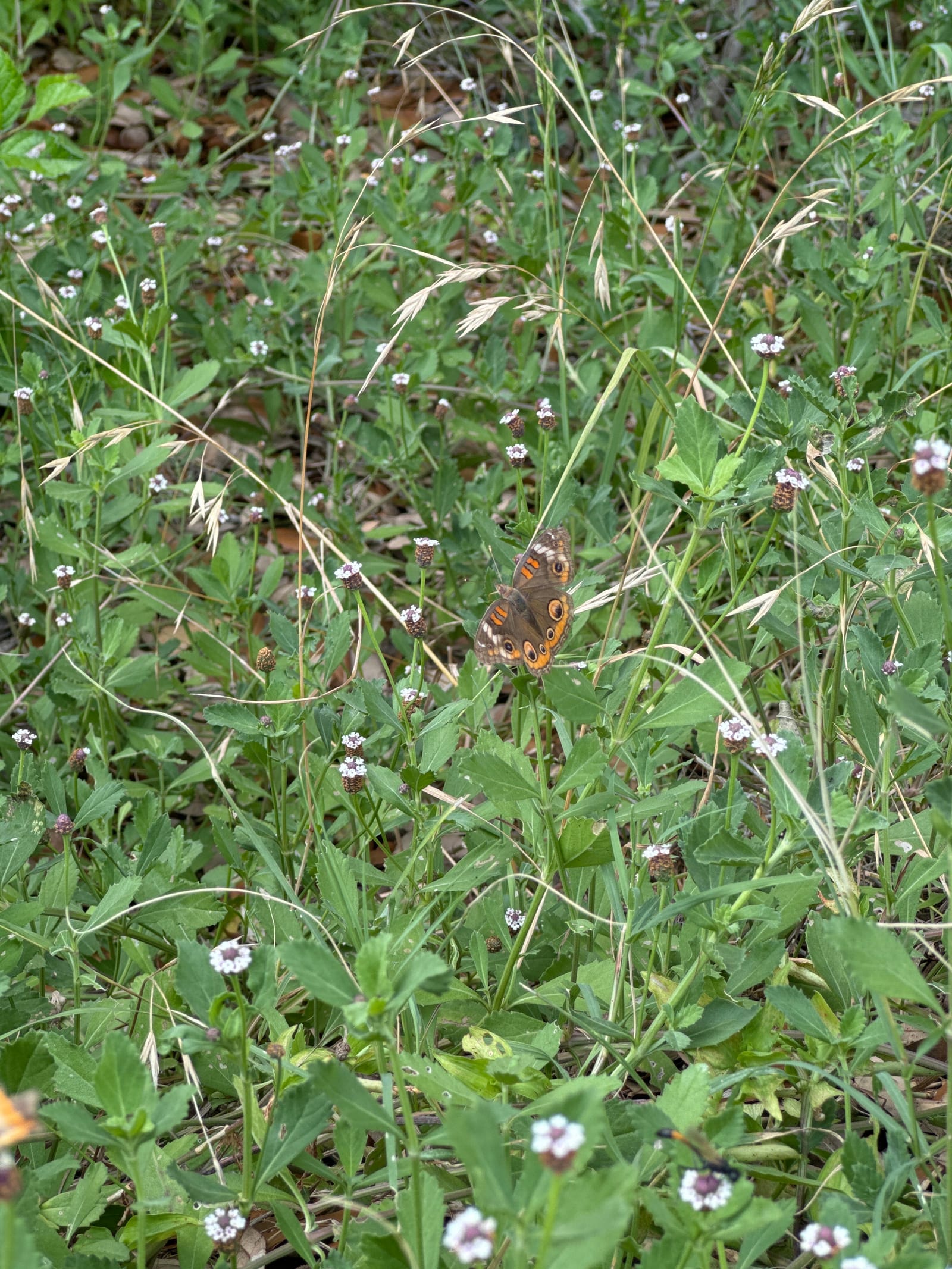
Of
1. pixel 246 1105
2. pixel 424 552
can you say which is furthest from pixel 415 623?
pixel 246 1105

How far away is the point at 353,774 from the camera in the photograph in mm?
1912

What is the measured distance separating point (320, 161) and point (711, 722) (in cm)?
270

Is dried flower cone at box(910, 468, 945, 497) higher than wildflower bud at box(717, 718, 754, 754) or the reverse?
higher

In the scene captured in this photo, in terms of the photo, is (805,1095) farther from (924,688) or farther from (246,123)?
(246,123)

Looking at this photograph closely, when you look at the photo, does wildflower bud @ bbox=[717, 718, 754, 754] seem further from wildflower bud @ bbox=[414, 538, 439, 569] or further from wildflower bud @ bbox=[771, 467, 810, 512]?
wildflower bud @ bbox=[414, 538, 439, 569]

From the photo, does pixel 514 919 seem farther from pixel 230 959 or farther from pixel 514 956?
pixel 230 959

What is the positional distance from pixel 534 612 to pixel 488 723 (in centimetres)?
88

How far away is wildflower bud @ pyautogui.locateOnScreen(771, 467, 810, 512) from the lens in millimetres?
1816

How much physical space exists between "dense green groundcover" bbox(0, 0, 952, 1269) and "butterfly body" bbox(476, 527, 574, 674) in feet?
0.05

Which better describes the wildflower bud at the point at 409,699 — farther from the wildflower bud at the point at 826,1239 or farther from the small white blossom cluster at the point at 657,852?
the wildflower bud at the point at 826,1239

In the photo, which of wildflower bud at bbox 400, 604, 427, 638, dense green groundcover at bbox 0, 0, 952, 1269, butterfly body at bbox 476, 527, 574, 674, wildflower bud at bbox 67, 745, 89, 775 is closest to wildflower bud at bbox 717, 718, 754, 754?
dense green groundcover at bbox 0, 0, 952, 1269

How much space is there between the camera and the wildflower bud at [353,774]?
1900 millimetres

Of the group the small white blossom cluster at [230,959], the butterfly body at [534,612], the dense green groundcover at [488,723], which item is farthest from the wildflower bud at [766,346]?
the small white blossom cluster at [230,959]

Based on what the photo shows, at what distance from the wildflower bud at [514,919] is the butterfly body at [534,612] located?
41 centimetres
